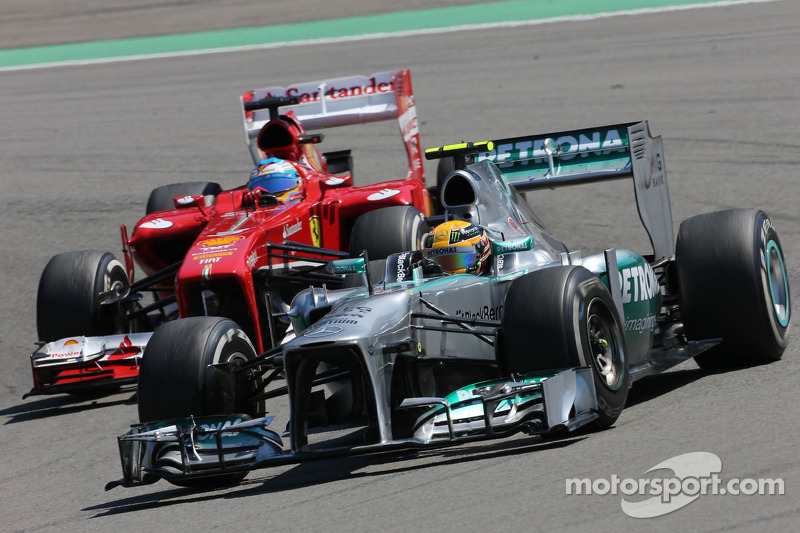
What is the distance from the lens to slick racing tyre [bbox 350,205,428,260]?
11.2 m

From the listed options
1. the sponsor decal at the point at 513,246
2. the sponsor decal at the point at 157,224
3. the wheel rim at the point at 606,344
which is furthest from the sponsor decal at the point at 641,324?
the sponsor decal at the point at 157,224

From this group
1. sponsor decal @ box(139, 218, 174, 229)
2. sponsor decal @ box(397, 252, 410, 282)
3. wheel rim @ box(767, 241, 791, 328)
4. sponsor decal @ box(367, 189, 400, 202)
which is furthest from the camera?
sponsor decal @ box(367, 189, 400, 202)

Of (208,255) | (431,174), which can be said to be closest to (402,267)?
(208,255)

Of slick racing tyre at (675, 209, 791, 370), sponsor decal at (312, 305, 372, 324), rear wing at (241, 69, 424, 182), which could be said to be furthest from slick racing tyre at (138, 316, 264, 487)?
rear wing at (241, 69, 424, 182)

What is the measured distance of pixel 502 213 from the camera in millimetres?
8680

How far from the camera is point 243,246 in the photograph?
10.9 m

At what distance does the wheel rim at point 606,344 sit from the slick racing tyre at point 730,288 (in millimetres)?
1448

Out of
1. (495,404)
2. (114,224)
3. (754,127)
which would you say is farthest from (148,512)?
(754,127)

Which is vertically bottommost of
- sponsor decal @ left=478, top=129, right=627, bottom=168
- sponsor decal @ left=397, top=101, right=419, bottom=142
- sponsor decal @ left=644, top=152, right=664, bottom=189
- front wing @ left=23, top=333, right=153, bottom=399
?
front wing @ left=23, top=333, right=153, bottom=399

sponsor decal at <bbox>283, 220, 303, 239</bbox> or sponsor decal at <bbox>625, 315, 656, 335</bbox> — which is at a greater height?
sponsor decal at <bbox>283, 220, 303, 239</bbox>

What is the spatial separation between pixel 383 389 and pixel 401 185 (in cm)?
647

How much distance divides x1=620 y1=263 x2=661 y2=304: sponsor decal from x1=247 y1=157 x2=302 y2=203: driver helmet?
4.68 meters

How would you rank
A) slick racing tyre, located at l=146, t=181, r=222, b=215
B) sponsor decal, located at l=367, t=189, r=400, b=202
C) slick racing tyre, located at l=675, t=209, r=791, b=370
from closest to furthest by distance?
slick racing tyre, located at l=675, t=209, r=791, b=370, sponsor decal, located at l=367, t=189, r=400, b=202, slick racing tyre, located at l=146, t=181, r=222, b=215

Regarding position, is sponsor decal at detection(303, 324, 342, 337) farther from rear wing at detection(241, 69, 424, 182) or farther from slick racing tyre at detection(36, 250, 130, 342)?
rear wing at detection(241, 69, 424, 182)
